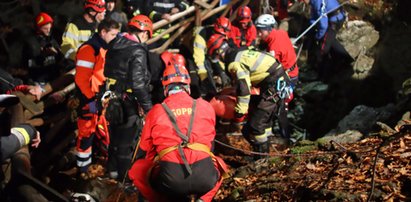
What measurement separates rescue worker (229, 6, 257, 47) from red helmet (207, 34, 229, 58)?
5.40 feet

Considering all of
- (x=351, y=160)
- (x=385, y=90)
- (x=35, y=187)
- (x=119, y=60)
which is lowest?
(x=385, y=90)

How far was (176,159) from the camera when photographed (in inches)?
176

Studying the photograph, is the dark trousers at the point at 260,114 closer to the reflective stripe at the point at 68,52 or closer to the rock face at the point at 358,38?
the reflective stripe at the point at 68,52

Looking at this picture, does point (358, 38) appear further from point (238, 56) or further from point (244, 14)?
point (238, 56)

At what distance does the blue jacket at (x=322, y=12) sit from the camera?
33.1ft

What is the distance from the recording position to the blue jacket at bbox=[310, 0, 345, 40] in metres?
10.1

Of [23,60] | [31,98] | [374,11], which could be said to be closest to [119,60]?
[31,98]

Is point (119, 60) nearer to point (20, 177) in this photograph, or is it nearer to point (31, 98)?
point (31, 98)

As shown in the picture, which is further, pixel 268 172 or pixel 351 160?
pixel 268 172

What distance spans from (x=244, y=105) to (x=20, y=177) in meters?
3.88

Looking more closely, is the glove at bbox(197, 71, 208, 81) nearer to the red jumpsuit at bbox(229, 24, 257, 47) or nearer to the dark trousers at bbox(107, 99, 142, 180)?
the red jumpsuit at bbox(229, 24, 257, 47)

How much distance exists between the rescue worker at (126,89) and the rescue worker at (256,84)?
1.52m

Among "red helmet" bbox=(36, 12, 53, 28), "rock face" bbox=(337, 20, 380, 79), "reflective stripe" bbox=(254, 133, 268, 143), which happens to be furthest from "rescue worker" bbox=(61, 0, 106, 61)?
"rock face" bbox=(337, 20, 380, 79)

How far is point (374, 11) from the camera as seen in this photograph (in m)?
11.1
